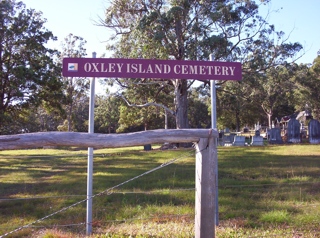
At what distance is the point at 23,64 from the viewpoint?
26234mm

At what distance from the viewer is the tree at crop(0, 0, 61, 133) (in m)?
25.0

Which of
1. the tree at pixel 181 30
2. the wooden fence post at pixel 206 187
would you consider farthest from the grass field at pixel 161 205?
the tree at pixel 181 30

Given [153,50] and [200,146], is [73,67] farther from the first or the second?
[153,50]

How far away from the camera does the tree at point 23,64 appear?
25.0 m

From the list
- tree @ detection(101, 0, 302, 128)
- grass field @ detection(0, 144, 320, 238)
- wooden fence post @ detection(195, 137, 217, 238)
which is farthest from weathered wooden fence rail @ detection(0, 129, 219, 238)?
tree @ detection(101, 0, 302, 128)

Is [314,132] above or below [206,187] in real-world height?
above

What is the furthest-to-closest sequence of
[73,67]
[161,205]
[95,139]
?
[161,205] < [73,67] < [95,139]

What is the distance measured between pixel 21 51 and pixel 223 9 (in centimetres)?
1538

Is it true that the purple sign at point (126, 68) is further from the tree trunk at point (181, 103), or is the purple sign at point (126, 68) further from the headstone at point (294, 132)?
the headstone at point (294, 132)

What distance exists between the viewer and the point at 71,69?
4316mm

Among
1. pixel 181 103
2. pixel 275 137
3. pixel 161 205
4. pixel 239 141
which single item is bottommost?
pixel 161 205

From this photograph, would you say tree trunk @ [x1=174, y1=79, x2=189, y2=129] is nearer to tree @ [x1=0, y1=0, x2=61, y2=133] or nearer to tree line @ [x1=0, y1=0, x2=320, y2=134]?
tree line @ [x1=0, y1=0, x2=320, y2=134]

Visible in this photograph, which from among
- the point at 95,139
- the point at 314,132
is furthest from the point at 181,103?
the point at 95,139

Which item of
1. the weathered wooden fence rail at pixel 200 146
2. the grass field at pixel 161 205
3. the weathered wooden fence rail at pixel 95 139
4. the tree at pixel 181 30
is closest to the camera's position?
the weathered wooden fence rail at pixel 95 139
